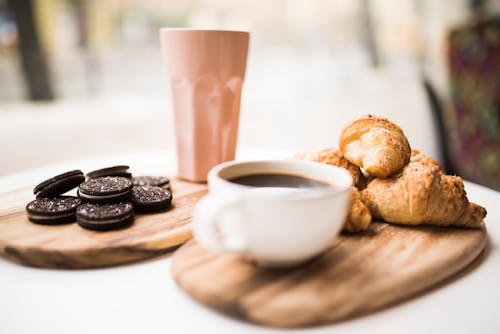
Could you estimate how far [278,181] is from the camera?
2.07ft

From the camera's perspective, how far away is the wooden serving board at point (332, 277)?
460 mm

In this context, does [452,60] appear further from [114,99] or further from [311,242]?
[311,242]

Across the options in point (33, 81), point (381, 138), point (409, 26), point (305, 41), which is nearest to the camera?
A: point (381, 138)

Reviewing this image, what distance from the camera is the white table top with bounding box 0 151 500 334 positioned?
459 mm

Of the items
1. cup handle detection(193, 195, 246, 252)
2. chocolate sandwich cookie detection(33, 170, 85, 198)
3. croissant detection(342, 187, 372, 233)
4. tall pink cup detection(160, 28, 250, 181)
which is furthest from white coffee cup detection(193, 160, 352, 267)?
tall pink cup detection(160, 28, 250, 181)

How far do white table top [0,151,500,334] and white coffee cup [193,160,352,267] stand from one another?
83 millimetres

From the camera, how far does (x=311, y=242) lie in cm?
49

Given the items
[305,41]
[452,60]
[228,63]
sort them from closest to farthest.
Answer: [228,63], [452,60], [305,41]

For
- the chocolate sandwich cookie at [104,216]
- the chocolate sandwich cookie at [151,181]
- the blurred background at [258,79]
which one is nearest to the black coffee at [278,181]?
the chocolate sandwich cookie at [104,216]

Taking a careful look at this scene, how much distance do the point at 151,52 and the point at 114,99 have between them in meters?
0.32

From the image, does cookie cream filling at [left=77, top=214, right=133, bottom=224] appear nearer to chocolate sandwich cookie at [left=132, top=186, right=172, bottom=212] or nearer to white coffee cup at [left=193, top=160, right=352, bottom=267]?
chocolate sandwich cookie at [left=132, top=186, right=172, bottom=212]

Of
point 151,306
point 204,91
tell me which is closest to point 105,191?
point 151,306

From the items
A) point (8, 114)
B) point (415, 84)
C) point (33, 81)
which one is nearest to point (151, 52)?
point (33, 81)

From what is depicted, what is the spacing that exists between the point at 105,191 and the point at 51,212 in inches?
3.5
